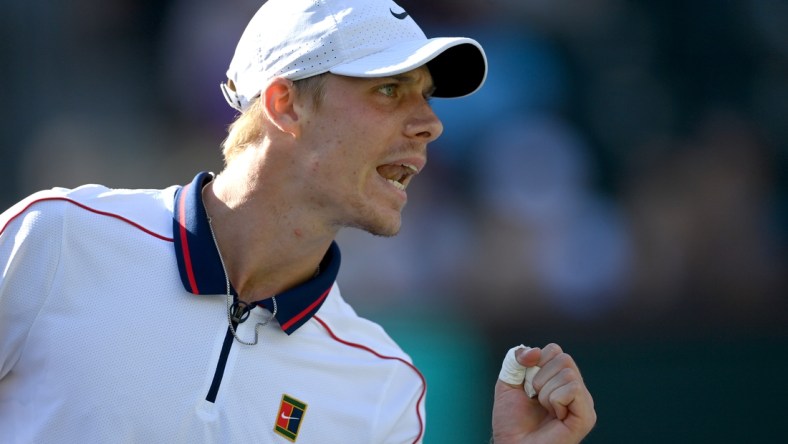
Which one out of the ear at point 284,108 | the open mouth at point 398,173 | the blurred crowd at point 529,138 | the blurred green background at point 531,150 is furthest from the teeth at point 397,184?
the blurred crowd at point 529,138

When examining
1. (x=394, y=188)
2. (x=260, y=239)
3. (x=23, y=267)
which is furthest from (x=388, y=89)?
(x=23, y=267)

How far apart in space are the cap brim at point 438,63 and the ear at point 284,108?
0.11 meters

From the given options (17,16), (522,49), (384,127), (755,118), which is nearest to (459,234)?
(522,49)

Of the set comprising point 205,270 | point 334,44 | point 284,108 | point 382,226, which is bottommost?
point 205,270

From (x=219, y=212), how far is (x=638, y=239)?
125 inches

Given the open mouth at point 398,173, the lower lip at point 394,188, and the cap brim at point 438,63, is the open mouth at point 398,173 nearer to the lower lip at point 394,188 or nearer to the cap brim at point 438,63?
the lower lip at point 394,188

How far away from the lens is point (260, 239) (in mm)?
2342

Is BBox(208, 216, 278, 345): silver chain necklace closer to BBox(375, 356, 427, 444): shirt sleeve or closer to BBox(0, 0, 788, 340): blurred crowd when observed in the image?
BBox(375, 356, 427, 444): shirt sleeve

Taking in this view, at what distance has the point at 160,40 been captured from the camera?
5.33 metres

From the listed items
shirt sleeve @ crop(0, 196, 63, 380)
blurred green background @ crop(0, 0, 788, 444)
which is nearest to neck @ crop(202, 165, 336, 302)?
shirt sleeve @ crop(0, 196, 63, 380)

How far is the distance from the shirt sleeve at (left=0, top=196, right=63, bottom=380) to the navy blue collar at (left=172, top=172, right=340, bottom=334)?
25 centimetres

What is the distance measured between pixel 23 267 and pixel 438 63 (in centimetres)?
104

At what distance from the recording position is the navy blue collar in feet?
7.33

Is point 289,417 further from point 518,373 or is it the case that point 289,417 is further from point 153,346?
point 518,373
